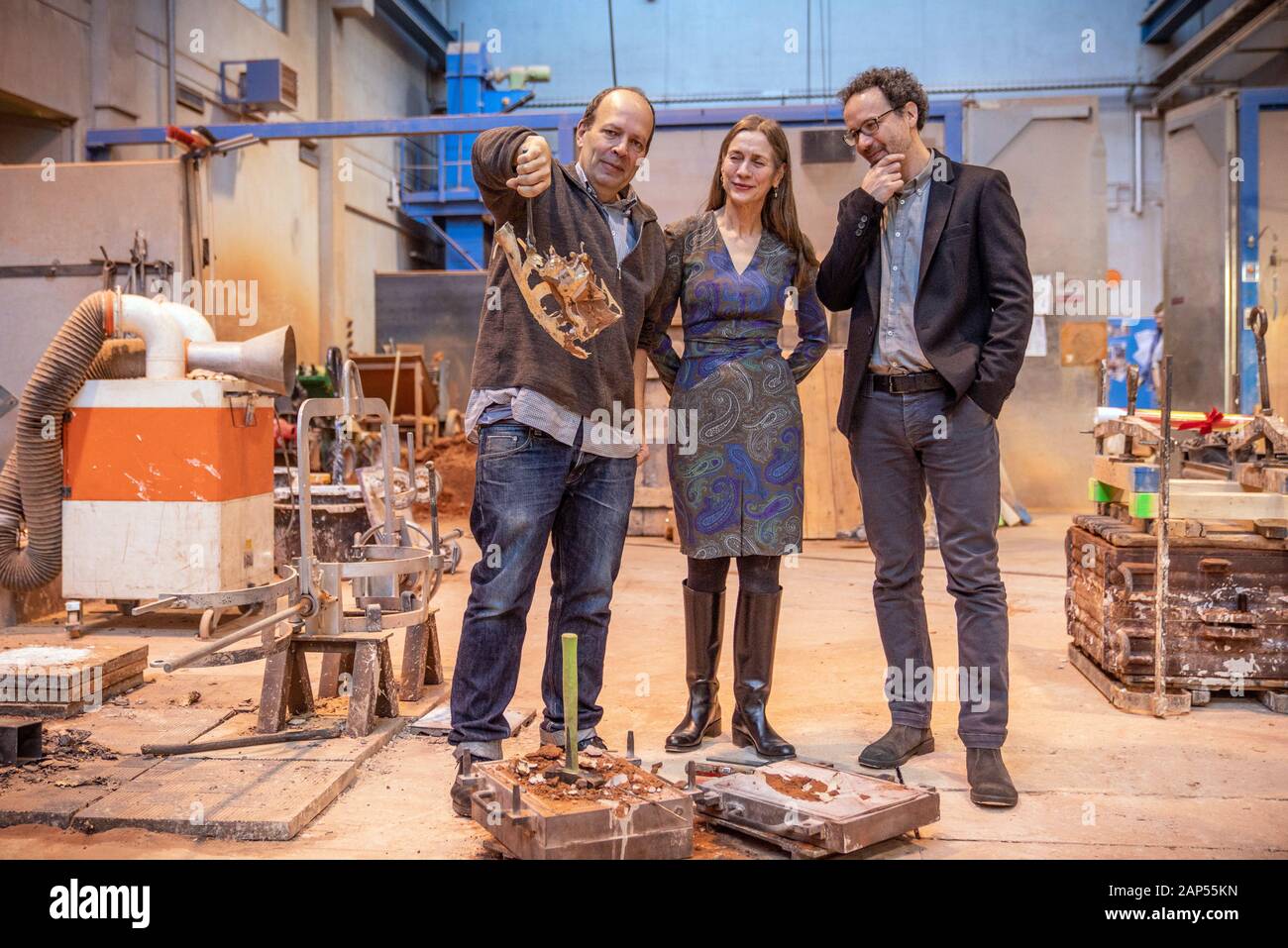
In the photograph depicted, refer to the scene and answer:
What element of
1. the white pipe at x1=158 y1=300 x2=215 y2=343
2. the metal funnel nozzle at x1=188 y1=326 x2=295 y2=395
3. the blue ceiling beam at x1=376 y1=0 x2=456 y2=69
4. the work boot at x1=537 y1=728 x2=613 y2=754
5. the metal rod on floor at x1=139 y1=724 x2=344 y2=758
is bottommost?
the metal rod on floor at x1=139 y1=724 x2=344 y2=758

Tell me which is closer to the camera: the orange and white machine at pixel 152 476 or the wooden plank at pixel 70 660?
the wooden plank at pixel 70 660

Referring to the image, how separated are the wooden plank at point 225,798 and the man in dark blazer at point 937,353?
4.85 ft

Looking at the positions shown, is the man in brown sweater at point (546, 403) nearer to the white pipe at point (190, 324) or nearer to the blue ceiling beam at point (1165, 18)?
the white pipe at point (190, 324)

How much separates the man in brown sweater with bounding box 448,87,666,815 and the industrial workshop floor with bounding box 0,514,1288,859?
0.33 metres

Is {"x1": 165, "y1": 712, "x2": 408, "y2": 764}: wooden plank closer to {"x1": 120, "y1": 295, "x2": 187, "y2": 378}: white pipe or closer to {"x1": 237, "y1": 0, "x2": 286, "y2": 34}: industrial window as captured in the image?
{"x1": 120, "y1": 295, "x2": 187, "y2": 378}: white pipe

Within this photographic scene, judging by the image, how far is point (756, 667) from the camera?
299cm

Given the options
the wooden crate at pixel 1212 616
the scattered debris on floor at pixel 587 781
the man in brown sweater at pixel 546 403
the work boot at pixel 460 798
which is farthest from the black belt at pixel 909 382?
the work boot at pixel 460 798

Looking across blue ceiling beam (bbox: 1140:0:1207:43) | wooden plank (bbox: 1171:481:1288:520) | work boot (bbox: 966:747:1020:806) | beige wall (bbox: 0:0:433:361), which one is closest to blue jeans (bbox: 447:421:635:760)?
work boot (bbox: 966:747:1020:806)

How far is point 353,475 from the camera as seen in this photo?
22.4 feet

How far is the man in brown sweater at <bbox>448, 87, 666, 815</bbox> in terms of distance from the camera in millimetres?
2580

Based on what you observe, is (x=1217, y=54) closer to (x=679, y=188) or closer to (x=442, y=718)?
(x=679, y=188)

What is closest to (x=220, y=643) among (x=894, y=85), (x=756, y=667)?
(x=756, y=667)

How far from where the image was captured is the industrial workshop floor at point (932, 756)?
94.7 inches

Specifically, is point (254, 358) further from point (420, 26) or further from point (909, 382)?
point (420, 26)
